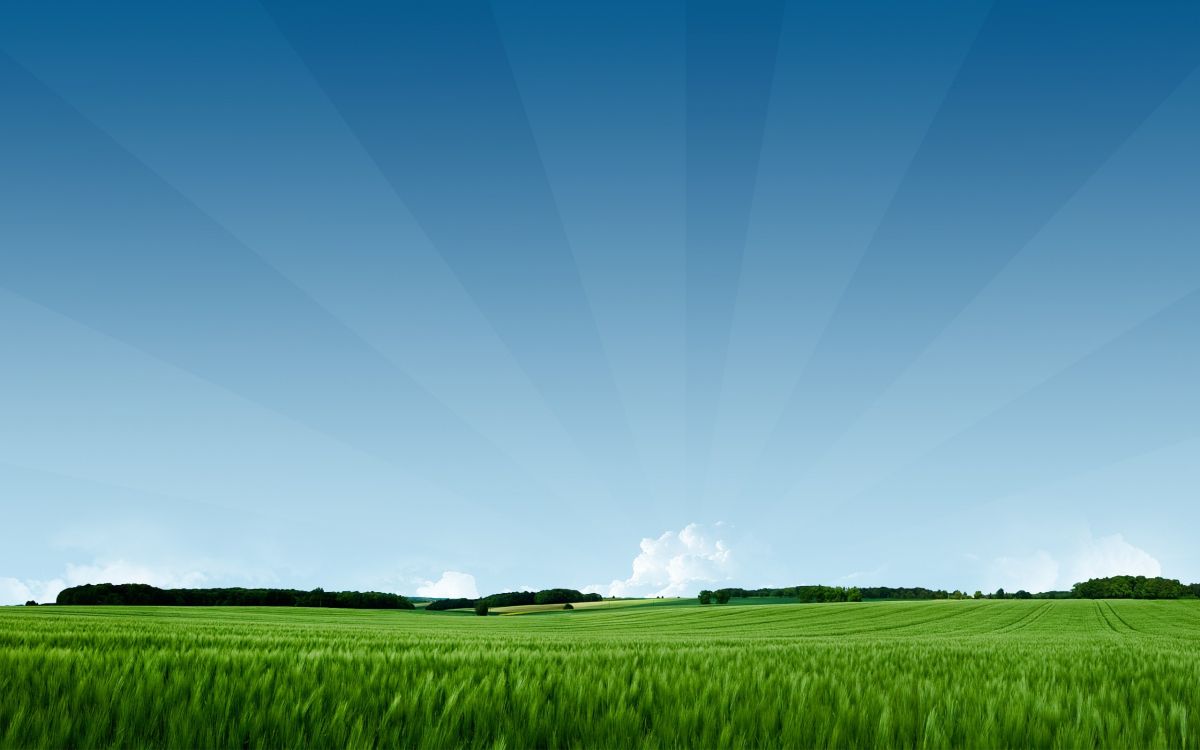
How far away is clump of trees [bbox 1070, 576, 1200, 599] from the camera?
4385 inches

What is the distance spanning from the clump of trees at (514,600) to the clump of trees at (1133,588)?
84402 mm

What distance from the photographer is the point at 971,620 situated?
54.1 m

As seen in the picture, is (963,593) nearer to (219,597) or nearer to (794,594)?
(794,594)

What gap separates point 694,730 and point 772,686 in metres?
1.27

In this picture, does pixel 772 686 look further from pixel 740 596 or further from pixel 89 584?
pixel 740 596

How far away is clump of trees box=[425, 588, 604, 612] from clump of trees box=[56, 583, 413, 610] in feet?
26.3

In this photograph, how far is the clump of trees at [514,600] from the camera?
Result: 96.7 metres

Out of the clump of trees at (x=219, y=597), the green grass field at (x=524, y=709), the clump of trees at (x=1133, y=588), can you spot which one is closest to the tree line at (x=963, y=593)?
the clump of trees at (x=1133, y=588)

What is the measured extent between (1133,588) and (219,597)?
138 m

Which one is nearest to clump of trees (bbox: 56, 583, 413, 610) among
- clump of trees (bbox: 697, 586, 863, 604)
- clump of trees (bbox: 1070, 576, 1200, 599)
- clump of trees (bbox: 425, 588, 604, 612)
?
clump of trees (bbox: 425, 588, 604, 612)

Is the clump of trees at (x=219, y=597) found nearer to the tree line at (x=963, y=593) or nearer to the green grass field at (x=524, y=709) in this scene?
the tree line at (x=963, y=593)

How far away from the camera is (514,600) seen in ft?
322

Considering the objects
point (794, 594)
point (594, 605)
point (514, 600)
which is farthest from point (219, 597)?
point (794, 594)

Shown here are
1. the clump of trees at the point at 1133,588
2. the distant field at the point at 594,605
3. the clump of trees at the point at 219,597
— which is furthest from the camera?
the clump of trees at the point at 1133,588
